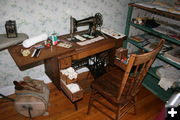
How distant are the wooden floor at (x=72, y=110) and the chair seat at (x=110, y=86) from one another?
1.58 ft

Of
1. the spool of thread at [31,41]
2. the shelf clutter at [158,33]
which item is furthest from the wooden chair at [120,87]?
the spool of thread at [31,41]

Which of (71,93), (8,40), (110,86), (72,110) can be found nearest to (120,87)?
(110,86)

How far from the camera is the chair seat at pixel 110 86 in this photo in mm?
1532

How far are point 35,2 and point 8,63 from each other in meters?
0.85

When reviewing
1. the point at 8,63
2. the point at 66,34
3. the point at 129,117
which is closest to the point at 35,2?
the point at 66,34

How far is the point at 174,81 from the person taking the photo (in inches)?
77.9

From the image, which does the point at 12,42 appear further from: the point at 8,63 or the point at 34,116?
the point at 34,116

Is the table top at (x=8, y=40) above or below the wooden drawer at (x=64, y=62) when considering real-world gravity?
above

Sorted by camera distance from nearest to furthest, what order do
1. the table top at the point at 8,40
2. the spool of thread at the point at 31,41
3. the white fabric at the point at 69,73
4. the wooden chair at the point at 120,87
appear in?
the wooden chair at the point at 120,87 < the table top at the point at 8,40 < the spool of thread at the point at 31,41 < the white fabric at the point at 69,73

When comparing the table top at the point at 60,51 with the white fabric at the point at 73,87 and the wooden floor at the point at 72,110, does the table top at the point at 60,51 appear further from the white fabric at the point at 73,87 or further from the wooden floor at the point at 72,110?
the wooden floor at the point at 72,110

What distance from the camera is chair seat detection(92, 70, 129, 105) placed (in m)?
1.53

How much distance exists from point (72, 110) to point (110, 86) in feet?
2.17

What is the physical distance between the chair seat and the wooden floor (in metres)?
0.48

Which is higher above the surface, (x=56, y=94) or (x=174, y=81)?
(x=174, y=81)
